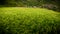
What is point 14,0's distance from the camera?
10688 mm

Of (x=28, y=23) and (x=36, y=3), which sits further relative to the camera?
(x=36, y=3)

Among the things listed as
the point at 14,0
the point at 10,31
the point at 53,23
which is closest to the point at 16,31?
the point at 10,31

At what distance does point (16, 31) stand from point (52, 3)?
716cm

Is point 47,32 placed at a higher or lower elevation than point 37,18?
lower

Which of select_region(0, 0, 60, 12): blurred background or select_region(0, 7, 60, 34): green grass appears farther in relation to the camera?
select_region(0, 0, 60, 12): blurred background

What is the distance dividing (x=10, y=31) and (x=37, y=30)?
4.07 feet

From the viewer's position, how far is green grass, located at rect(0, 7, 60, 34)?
5508 millimetres

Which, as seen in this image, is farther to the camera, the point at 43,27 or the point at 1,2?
the point at 1,2

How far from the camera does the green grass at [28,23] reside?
5508 mm

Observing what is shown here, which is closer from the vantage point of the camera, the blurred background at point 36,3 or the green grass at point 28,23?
the green grass at point 28,23

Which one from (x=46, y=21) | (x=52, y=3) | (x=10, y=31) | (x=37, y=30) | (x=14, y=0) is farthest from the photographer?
(x=52, y=3)

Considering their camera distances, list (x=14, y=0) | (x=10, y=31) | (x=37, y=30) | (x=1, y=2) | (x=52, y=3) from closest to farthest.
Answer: (x=10, y=31)
(x=37, y=30)
(x=1, y=2)
(x=14, y=0)
(x=52, y=3)

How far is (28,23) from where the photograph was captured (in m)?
5.90

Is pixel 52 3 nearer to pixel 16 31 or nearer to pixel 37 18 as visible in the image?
pixel 37 18
